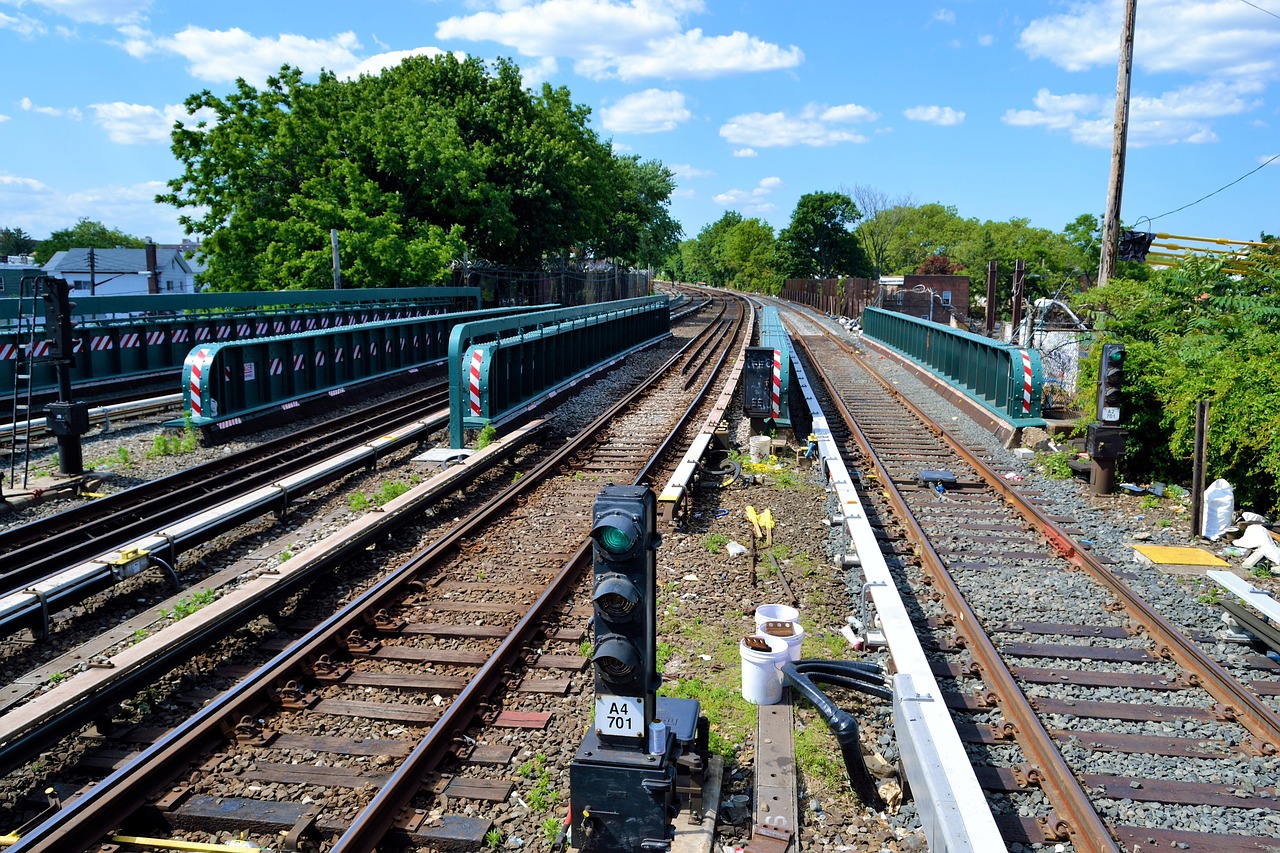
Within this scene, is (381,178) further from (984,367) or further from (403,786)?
(403,786)

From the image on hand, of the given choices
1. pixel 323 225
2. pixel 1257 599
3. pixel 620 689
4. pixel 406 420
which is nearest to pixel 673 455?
pixel 406 420

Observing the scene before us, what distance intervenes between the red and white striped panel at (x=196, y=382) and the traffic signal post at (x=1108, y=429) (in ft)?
40.6

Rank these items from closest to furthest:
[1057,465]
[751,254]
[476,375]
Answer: [1057,465]
[476,375]
[751,254]

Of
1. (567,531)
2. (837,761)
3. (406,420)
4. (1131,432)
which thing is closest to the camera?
(837,761)

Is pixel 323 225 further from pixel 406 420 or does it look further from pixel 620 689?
pixel 620 689

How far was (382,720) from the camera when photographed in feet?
18.7

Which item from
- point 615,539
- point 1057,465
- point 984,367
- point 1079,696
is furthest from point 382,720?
point 984,367

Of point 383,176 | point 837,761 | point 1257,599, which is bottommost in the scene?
point 837,761

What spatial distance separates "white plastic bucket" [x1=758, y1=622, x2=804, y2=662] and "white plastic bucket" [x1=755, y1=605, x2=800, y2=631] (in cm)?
3

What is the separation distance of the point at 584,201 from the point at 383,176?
11771mm

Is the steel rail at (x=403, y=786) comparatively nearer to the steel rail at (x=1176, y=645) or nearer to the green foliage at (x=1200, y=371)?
the steel rail at (x=1176, y=645)

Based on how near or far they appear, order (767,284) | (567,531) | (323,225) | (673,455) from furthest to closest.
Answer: (767,284) → (323,225) → (673,455) → (567,531)

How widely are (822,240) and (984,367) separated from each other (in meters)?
82.3

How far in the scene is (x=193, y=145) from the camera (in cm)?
3195
